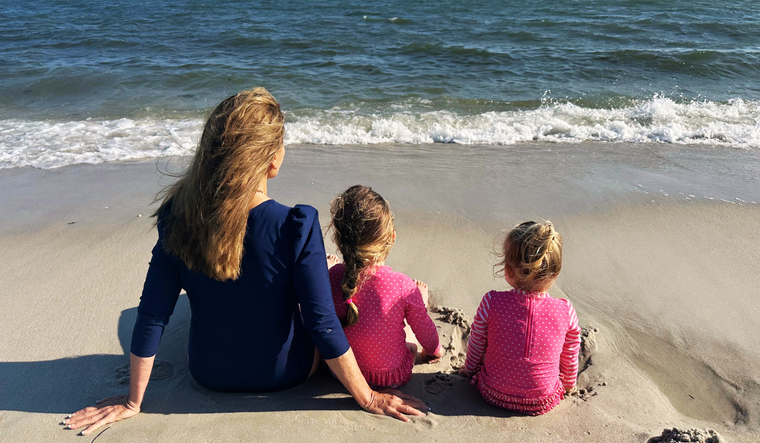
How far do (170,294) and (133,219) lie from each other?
241 centimetres

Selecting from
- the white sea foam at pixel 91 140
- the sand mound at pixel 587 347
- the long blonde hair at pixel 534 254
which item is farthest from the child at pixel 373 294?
the white sea foam at pixel 91 140

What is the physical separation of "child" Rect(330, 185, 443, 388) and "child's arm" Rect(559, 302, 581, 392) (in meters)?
0.58

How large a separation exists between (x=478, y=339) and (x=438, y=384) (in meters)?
0.33

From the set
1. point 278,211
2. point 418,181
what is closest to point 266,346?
point 278,211

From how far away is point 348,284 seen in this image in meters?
2.27

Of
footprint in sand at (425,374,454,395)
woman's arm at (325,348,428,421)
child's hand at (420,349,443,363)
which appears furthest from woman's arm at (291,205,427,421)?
child's hand at (420,349,443,363)

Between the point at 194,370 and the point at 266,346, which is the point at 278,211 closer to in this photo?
the point at 266,346

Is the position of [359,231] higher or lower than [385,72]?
higher

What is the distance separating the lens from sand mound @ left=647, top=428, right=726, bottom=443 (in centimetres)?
209

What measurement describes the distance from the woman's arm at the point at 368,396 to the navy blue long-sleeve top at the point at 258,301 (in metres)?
0.07

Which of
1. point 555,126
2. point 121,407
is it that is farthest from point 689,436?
point 555,126

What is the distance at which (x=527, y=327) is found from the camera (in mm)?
2225

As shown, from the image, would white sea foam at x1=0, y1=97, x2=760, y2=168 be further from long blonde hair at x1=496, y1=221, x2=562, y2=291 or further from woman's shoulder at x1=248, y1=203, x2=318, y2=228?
woman's shoulder at x1=248, y1=203, x2=318, y2=228

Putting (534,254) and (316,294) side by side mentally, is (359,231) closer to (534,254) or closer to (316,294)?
(316,294)
